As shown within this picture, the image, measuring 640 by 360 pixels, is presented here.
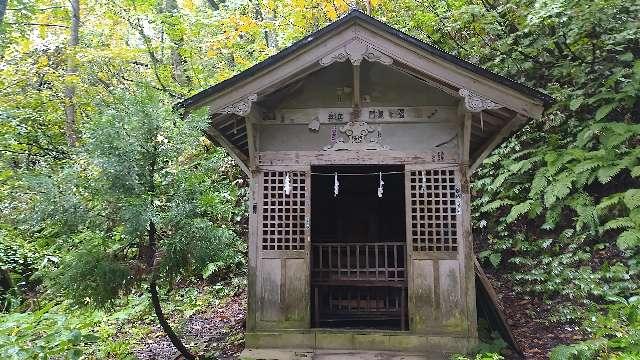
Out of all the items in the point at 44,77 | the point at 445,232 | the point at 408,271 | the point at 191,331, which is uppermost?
the point at 44,77

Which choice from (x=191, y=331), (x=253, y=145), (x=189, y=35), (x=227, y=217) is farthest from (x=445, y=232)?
(x=189, y=35)

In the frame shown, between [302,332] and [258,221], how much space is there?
183 cm

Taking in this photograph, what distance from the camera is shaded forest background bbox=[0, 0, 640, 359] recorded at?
5.60 m

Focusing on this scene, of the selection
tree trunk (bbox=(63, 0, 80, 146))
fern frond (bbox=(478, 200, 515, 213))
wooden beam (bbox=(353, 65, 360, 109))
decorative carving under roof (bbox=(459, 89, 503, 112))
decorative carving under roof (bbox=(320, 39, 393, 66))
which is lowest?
fern frond (bbox=(478, 200, 515, 213))

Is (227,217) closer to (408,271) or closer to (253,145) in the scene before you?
(253,145)

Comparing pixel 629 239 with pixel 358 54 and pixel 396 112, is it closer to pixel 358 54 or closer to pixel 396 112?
pixel 396 112

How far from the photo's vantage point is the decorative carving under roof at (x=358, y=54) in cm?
665

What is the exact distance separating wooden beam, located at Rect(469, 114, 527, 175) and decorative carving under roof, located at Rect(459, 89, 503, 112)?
473mm

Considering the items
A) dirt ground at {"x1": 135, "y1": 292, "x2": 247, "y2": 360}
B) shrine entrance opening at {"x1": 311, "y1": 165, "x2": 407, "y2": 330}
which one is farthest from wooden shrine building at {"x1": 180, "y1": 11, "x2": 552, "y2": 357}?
dirt ground at {"x1": 135, "y1": 292, "x2": 247, "y2": 360}

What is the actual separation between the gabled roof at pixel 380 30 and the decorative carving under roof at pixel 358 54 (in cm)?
28

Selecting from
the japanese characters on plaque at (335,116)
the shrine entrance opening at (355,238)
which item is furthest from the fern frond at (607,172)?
the japanese characters on plaque at (335,116)

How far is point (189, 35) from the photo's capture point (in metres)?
17.6

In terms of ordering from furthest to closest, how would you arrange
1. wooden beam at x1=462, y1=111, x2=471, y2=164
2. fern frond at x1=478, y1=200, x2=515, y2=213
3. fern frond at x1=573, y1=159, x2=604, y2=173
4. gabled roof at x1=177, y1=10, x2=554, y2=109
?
fern frond at x1=478, y1=200, x2=515, y2=213
fern frond at x1=573, y1=159, x2=604, y2=173
wooden beam at x1=462, y1=111, x2=471, y2=164
gabled roof at x1=177, y1=10, x2=554, y2=109

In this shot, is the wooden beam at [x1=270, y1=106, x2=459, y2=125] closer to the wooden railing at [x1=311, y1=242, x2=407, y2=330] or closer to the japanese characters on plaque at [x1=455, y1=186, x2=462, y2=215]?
the japanese characters on plaque at [x1=455, y1=186, x2=462, y2=215]
